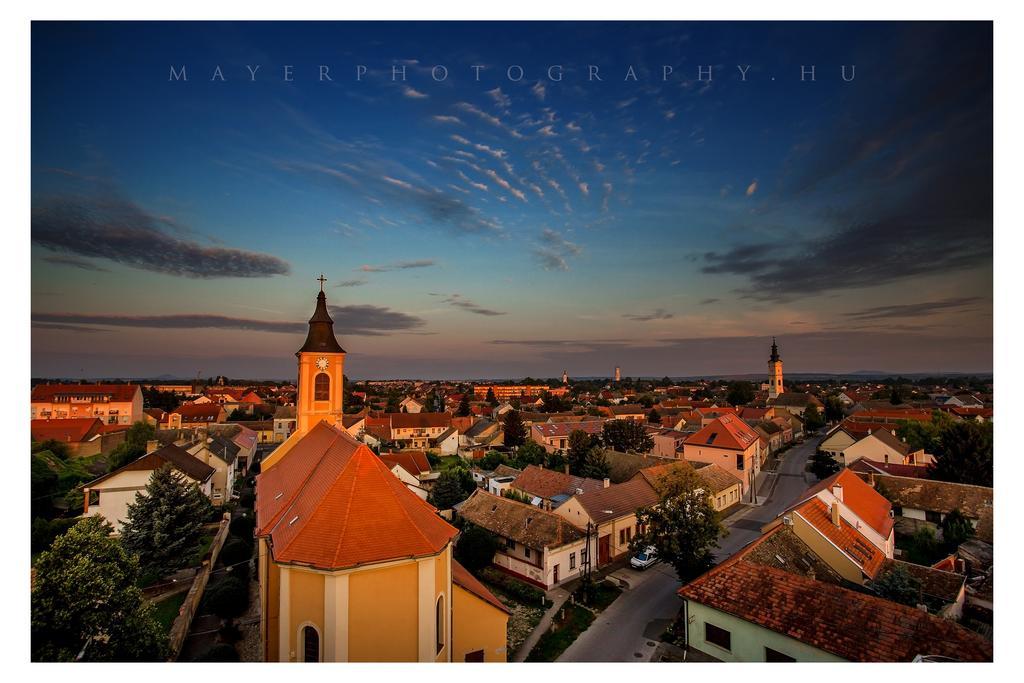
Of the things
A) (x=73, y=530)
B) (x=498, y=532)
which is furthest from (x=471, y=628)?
(x=498, y=532)

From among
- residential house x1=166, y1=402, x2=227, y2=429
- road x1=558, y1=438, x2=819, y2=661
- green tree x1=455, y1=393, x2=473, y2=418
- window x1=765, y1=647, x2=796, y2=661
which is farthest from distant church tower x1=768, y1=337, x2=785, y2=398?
residential house x1=166, y1=402, x2=227, y2=429

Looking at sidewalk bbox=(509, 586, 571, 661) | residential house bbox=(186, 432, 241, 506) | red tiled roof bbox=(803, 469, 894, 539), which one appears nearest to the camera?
sidewalk bbox=(509, 586, 571, 661)

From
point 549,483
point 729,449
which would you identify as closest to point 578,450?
point 549,483

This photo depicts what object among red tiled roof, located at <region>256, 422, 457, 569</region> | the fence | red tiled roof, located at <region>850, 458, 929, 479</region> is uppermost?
red tiled roof, located at <region>256, 422, 457, 569</region>

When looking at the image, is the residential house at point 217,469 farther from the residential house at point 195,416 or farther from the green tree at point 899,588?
the green tree at point 899,588

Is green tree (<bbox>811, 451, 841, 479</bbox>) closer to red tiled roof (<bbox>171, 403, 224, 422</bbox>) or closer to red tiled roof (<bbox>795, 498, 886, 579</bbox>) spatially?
red tiled roof (<bbox>795, 498, 886, 579</bbox>)

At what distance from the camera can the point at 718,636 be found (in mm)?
8180

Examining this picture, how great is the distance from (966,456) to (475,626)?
21.4m

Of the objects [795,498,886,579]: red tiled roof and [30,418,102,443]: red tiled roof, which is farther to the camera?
[30,418,102,443]: red tiled roof

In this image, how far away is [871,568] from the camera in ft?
37.9

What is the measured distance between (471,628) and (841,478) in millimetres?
13480

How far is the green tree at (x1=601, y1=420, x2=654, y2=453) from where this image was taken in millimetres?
30141

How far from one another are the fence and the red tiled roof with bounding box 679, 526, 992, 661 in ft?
30.7

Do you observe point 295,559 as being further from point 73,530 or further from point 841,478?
point 841,478
